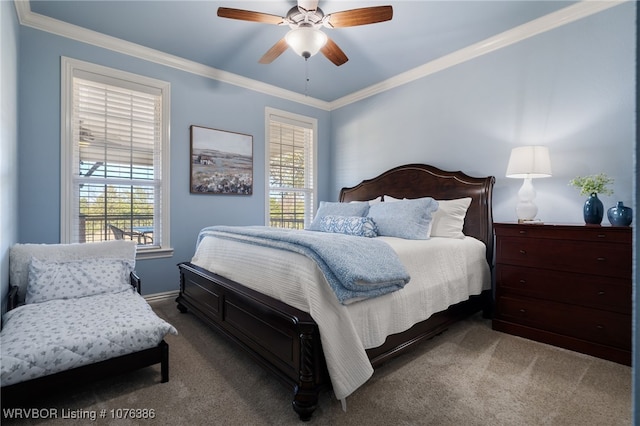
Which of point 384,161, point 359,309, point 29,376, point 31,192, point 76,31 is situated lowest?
point 29,376

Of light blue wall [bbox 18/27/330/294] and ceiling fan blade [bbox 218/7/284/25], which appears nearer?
ceiling fan blade [bbox 218/7/284/25]

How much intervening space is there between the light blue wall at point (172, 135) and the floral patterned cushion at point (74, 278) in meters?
0.91

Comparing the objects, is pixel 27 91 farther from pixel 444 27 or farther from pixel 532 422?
pixel 532 422

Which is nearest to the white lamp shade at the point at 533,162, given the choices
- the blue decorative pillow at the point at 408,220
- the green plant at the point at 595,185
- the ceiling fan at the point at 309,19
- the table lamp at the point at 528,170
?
the table lamp at the point at 528,170

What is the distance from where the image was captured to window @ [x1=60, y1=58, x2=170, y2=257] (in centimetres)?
295

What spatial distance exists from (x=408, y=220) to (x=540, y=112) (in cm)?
158

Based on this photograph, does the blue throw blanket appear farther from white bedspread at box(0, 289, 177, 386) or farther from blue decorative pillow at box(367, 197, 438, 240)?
white bedspread at box(0, 289, 177, 386)

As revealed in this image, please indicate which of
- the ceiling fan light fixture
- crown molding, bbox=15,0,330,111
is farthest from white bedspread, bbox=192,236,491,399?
crown molding, bbox=15,0,330,111

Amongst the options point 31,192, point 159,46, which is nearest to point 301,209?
point 159,46

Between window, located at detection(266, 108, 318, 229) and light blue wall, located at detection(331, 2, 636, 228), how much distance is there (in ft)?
4.17

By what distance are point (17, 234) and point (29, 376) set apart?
1.82m

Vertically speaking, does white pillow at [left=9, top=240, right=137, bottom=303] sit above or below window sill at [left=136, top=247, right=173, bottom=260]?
above

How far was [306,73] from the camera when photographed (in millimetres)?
3861

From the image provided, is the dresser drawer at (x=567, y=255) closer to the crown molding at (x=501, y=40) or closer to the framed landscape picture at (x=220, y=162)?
the crown molding at (x=501, y=40)
